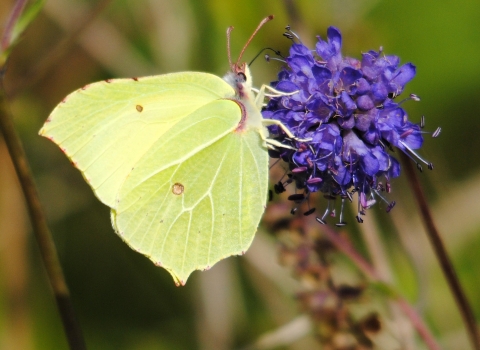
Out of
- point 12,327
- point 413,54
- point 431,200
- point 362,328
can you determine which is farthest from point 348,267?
point 12,327

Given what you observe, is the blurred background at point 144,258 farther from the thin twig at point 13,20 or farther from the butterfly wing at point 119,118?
the thin twig at point 13,20

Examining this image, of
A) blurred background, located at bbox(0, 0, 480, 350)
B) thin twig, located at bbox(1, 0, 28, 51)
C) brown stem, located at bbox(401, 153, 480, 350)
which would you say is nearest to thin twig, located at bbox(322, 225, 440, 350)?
brown stem, located at bbox(401, 153, 480, 350)

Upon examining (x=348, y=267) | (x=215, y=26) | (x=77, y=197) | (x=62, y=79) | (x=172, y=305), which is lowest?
(x=172, y=305)

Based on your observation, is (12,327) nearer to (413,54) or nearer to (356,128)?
(356,128)

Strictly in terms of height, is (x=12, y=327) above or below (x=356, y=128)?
below

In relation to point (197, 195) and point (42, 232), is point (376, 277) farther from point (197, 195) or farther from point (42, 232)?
point (42, 232)

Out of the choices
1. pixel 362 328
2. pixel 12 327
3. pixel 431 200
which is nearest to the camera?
pixel 362 328
